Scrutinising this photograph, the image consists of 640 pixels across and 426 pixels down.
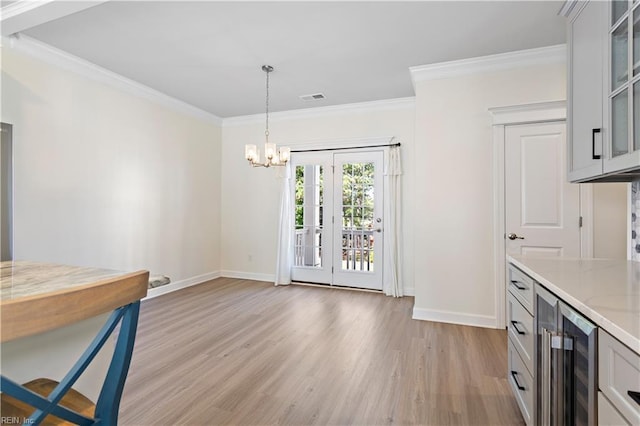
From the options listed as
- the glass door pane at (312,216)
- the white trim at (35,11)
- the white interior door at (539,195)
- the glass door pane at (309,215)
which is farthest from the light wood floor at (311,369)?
the white trim at (35,11)

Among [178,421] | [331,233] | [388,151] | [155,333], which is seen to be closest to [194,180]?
[331,233]

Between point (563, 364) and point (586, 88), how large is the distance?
5.65ft

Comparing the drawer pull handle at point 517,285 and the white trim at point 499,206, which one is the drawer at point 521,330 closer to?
the drawer pull handle at point 517,285

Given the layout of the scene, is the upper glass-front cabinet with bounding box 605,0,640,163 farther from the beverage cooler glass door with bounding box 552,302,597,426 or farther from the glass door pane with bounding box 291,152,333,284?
the glass door pane with bounding box 291,152,333,284

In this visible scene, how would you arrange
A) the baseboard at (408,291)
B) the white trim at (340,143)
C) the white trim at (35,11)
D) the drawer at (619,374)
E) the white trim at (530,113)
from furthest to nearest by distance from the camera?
the white trim at (340,143) → the baseboard at (408,291) → the white trim at (530,113) → the white trim at (35,11) → the drawer at (619,374)

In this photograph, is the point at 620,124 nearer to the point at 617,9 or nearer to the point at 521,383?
the point at 617,9

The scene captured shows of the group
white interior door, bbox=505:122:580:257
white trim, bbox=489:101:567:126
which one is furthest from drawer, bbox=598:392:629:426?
white trim, bbox=489:101:567:126

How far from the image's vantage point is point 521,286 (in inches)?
72.7

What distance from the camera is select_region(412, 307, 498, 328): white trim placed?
3445mm

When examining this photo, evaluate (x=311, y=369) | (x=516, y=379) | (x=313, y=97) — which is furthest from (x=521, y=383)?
(x=313, y=97)

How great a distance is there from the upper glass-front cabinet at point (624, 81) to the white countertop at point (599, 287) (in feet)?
1.85

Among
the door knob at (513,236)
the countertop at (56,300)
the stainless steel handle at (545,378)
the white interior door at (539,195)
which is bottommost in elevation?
the stainless steel handle at (545,378)

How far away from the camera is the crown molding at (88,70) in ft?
9.98

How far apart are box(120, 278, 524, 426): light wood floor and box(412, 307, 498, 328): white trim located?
0.42 feet
